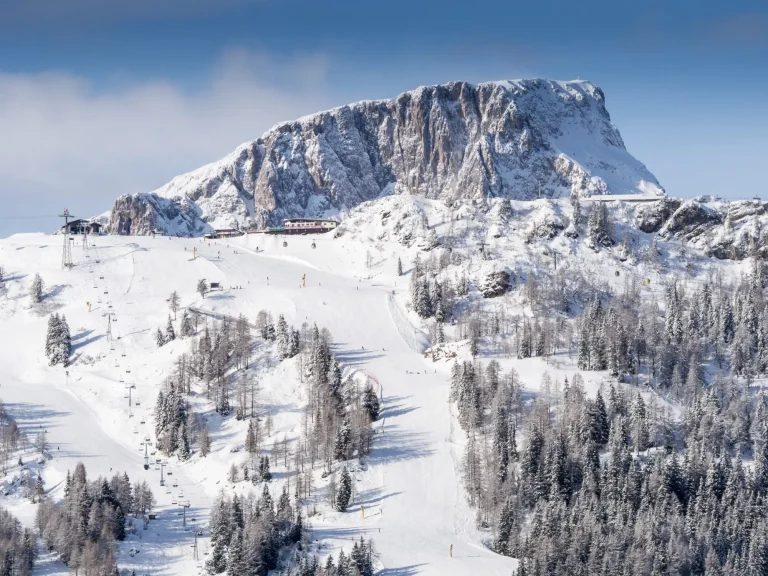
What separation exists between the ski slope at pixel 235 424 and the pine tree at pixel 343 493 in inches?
41.1

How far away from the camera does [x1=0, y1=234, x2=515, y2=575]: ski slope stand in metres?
122

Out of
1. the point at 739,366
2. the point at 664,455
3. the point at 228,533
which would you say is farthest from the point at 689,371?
the point at 228,533

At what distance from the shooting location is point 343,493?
129 meters

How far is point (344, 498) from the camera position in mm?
129125

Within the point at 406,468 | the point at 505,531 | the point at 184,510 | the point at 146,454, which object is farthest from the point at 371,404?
the point at 146,454

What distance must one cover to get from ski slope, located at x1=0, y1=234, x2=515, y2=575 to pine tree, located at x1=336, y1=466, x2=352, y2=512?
3.42ft

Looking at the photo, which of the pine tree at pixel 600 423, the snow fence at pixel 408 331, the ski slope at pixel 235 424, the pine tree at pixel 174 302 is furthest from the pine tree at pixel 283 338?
the pine tree at pixel 600 423

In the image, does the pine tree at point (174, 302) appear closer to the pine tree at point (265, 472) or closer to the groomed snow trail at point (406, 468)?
the groomed snow trail at point (406, 468)

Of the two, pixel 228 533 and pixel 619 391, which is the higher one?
pixel 619 391

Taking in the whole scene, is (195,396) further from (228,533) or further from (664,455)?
(664,455)

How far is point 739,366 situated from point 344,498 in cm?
8115

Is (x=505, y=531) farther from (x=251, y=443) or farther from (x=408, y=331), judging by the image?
(x=408, y=331)

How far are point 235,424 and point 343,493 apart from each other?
29.9 metres

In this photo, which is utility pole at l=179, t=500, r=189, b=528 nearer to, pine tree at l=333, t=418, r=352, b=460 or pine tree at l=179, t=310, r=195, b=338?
pine tree at l=333, t=418, r=352, b=460
